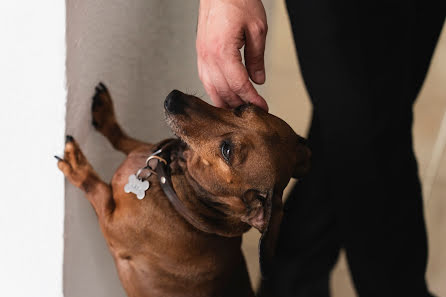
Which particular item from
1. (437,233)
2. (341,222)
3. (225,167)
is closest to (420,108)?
(437,233)

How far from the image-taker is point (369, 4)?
1.56 metres

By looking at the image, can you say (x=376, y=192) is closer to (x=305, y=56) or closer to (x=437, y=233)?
(x=305, y=56)

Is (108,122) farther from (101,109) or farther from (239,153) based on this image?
(239,153)

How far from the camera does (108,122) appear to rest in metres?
1.82

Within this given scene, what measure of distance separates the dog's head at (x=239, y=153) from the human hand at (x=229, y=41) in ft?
0.32

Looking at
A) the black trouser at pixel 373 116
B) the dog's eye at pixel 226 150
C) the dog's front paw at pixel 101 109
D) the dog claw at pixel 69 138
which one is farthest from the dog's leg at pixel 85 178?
the black trouser at pixel 373 116

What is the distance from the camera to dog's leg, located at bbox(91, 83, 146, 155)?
5.69 ft

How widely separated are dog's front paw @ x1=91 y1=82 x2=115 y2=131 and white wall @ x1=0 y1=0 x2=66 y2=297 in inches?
8.4

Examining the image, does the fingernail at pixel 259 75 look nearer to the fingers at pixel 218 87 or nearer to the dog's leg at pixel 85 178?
the fingers at pixel 218 87

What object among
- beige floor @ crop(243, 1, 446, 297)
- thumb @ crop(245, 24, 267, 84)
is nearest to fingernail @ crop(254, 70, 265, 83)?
thumb @ crop(245, 24, 267, 84)

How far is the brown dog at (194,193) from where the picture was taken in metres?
1.57

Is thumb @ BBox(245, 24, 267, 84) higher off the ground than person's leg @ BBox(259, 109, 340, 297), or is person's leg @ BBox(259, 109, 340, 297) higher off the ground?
thumb @ BBox(245, 24, 267, 84)

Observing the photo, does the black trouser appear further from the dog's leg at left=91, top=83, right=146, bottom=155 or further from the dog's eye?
the dog's leg at left=91, top=83, right=146, bottom=155

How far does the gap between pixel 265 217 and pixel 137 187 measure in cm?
45
